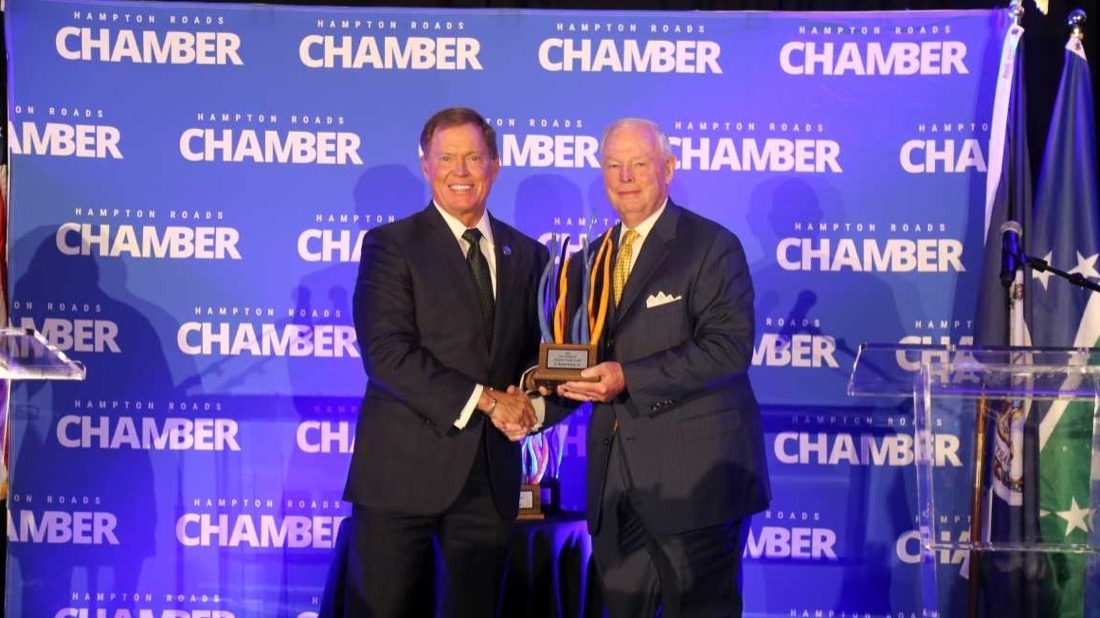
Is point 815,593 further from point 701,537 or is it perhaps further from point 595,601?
point 701,537

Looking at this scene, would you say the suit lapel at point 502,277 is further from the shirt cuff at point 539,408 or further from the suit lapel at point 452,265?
the shirt cuff at point 539,408

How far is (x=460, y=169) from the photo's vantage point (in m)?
3.67

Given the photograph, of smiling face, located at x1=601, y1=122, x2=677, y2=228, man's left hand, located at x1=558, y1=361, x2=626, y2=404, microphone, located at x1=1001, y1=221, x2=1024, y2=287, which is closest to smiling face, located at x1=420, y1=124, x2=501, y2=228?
smiling face, located at x1=601, y1=122, x2=677, y2=228

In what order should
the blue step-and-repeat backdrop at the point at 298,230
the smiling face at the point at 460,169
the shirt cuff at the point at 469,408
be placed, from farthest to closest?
the blue step-and-repeat backdrop at the point at 298,230, the smiling face at the point at 460,169, the shirt cuff at the point at 469,408

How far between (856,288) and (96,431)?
3.00m

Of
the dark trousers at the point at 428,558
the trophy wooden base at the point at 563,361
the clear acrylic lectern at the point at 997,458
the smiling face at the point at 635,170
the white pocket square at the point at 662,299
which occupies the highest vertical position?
the smiling face at the point at 635,170

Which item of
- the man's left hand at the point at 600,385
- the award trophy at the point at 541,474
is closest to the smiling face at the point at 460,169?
the man's left hand at the point at 600,385

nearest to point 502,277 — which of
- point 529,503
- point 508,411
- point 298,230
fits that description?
point 508,411

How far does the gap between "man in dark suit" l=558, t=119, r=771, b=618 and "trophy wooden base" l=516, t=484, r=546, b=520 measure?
52 centimetres

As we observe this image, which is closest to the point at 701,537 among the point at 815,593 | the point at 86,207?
the point at 815,593

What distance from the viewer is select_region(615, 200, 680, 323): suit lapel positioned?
3.53 metres

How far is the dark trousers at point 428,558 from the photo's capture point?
11.5 ft

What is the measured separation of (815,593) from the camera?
4.67m

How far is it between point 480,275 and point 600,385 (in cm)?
58
